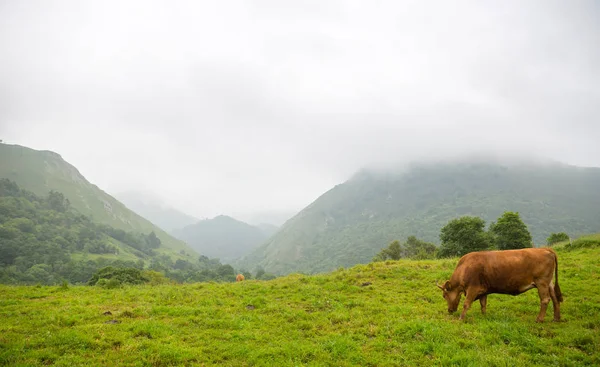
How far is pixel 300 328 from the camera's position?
43.9 feet

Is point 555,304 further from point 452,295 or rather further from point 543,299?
point 452,295

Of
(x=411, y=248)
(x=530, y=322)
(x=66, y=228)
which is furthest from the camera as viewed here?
(x=66, y=228)

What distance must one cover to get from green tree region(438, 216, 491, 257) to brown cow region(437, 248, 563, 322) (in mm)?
50388

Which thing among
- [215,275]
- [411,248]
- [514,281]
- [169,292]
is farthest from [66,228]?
[514,281]

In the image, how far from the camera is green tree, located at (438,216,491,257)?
5844cm

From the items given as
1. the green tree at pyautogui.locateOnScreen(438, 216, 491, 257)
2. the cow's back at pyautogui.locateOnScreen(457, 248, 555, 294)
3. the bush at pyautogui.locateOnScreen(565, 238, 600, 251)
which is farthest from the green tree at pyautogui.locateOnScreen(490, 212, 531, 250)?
the cow's back at pyautogui.locateOnScreen(457, 248, 555, 294)

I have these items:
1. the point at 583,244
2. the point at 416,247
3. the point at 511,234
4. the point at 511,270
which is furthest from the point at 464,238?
the point at 511,270

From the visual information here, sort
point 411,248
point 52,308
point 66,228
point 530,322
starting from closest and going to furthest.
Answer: point 530,322
point 52,308
point 411,248
point 66,228

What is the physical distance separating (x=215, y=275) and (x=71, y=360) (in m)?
135

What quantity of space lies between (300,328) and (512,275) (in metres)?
9.42

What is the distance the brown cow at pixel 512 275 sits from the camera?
1195cm

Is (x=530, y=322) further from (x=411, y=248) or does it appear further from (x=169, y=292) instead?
(x=411, y=248)

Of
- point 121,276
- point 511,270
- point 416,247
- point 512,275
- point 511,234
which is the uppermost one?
point 511,270

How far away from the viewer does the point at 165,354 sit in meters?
10.1
